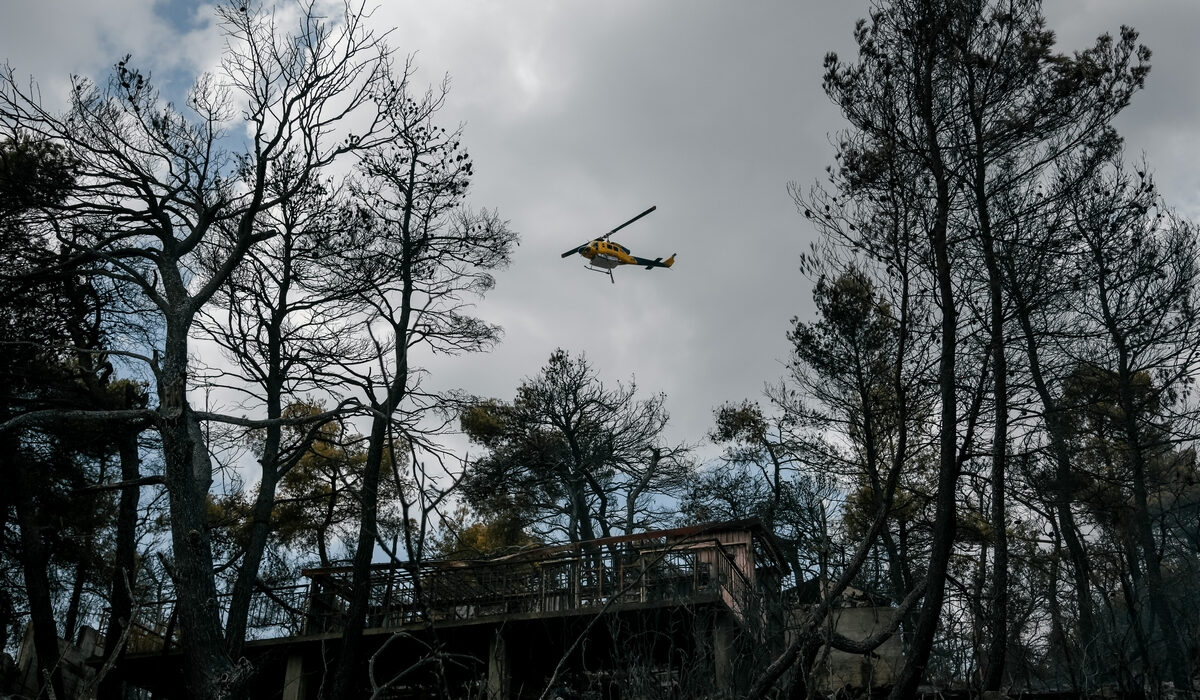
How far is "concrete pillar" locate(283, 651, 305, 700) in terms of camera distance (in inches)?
564

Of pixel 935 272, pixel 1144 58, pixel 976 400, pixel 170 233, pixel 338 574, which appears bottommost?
pixel 338 574

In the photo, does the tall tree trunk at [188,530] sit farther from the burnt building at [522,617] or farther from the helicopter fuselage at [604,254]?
the helicopter fuselage at [604,254]

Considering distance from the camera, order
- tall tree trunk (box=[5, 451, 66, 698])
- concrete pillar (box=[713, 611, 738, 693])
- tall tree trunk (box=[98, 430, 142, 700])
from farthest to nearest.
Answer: tall tree trunk (box=[98, 430, 142, 700]) → tall tree trunk (box=[5, 451, 66, 698]) → concrete pillar (box=[713, 611, 738, 693])

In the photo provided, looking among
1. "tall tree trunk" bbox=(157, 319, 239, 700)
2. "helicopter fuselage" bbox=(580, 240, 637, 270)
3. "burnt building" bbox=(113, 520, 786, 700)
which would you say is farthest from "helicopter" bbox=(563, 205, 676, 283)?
"tall tree trunk" bbox=(157, 319, 239, 700)

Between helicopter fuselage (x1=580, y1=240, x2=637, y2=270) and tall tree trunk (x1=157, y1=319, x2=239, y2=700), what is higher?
helicopter fuselage (x1=580, y1=240, x2=637, y2=270)

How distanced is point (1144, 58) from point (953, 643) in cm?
760

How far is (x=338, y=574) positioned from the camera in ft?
50.2

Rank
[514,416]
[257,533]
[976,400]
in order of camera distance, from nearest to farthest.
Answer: [976,400] → [257,533] → [514,416]

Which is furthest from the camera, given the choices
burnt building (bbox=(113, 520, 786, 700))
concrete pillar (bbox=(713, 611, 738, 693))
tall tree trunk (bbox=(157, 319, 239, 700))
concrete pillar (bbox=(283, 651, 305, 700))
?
concrete pillar (bbox=(283, 651, 305, 700))


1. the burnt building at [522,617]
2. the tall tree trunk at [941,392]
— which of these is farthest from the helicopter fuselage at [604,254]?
the tall tree trunk at [941,392]

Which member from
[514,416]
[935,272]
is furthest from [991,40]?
[514,416]

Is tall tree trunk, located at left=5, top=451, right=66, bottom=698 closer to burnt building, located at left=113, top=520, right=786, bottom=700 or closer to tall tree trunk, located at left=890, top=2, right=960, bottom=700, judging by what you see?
burnt building, located at left=113, top=520, right=786, bottom=700

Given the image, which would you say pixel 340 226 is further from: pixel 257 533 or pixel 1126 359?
pixel 1126 359

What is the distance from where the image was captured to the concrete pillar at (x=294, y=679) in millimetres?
14317
